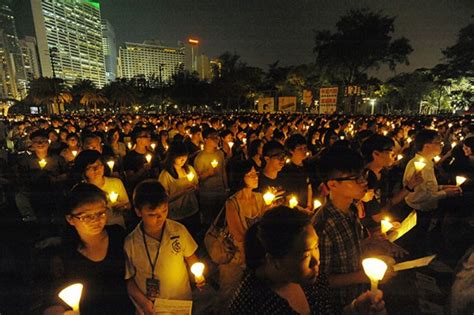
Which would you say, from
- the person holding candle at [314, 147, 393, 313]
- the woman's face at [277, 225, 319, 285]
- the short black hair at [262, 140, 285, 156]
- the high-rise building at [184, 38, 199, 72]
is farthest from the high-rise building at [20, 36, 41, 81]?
the woman's face at [277, 225, 319, 285]

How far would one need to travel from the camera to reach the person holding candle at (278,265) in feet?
5.05

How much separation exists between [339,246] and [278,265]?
926 mm

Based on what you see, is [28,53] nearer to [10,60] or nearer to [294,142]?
[10,60]

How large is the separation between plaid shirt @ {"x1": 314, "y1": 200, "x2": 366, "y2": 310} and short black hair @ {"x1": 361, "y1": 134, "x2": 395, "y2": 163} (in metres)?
1.82

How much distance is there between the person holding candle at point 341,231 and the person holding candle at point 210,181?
2853 millimetres

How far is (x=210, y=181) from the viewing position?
17.4 feet

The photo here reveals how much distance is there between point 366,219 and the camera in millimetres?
3996

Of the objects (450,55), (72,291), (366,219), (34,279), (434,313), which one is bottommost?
(434,313)

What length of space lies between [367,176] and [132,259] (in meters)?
3.07

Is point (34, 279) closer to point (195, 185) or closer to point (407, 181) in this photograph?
point (195, 185)

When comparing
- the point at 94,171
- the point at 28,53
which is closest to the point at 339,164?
the point at 94,171

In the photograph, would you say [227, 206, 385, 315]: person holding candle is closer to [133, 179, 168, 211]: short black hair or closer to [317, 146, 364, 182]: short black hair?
[317, 146, 364, 182]: short black hair

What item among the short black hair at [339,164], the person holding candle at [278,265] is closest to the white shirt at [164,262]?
the person holding candle at [278,265]

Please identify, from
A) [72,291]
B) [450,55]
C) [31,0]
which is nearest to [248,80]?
[450,55]
